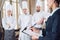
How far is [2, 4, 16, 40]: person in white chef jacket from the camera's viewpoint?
6.97ft

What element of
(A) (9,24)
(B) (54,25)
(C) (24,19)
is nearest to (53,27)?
(B) (54,25)

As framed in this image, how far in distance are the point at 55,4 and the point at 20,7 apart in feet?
3.90

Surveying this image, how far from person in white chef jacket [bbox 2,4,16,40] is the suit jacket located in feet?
4.21

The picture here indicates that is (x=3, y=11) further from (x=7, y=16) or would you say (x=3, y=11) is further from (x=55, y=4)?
(x=55, y=4)

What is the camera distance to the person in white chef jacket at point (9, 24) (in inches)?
83.7

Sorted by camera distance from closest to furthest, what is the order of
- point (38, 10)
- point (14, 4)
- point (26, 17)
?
point (38, 10) → point (26, 17) → point (14, 4)

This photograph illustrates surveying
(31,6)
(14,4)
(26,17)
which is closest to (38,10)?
(31,6)

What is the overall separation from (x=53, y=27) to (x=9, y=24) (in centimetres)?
144

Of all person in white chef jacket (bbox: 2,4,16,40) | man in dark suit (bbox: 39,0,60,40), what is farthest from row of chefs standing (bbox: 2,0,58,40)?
man in dark suit (bbox: 39,0,60,40)

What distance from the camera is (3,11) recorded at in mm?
2266

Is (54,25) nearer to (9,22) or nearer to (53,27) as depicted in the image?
(53,27)

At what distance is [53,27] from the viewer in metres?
→ 0.85

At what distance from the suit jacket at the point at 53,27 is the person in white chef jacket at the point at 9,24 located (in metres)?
1.28

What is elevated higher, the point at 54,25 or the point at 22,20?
the point at 54,25
